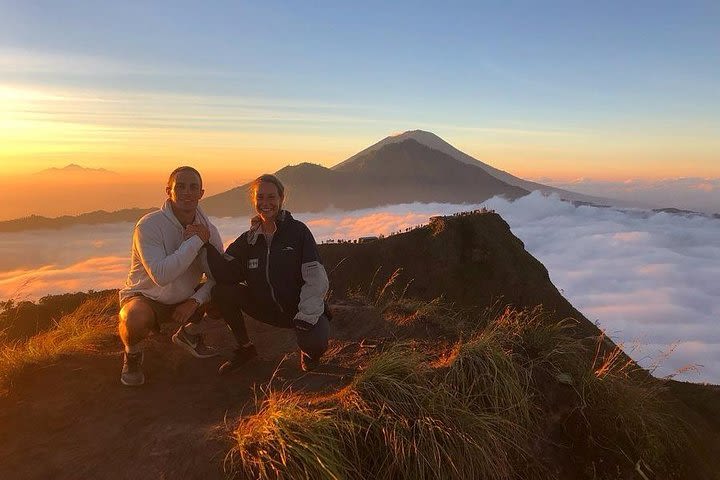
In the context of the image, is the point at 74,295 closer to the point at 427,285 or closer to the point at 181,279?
the point at 427,285

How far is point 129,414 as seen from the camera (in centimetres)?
405

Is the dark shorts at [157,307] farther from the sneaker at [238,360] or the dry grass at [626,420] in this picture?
the dry grass at [626,420]

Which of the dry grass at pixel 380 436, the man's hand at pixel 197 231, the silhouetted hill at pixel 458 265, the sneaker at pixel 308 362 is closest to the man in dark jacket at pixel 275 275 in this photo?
the sneaker at pixel 308 362

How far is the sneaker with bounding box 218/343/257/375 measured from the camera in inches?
192

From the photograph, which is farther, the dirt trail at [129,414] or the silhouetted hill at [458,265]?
the silhouetted hill at [458,265]

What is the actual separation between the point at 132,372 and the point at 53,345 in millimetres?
1601

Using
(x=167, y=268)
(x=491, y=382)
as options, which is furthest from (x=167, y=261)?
(x=491, y=382)

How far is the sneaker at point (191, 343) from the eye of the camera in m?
5.22

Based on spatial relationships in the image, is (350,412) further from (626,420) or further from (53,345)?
(53,345)

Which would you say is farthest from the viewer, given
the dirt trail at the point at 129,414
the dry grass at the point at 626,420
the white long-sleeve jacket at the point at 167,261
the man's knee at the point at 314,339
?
the man's knee at the point at 314,339

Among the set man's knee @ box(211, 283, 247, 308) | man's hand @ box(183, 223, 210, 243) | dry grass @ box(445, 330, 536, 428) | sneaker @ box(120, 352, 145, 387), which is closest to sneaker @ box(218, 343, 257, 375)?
man's knee @ box(211, 283, 247, 308)

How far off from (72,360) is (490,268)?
24.3m

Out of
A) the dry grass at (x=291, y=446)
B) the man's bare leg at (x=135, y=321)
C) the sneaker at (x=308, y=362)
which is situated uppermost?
the man's bare leg at (x=135, y=321)

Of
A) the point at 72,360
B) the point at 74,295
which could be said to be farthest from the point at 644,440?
the point at 74,295
